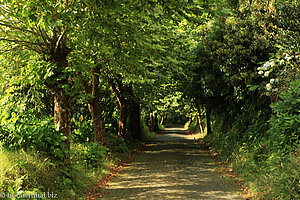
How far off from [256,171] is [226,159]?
13.2 feet

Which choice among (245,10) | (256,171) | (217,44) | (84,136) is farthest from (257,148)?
(84,136)

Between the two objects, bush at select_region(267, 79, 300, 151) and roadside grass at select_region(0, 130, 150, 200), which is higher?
bush at select_region(267, 79, 300, 151)

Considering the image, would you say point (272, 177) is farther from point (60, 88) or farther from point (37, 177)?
point (60, 88)

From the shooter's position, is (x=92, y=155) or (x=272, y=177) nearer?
(x=272, y=177)

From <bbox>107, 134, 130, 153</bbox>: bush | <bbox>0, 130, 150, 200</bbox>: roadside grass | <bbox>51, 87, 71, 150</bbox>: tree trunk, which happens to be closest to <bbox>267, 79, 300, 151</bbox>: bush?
<bbox>0, 130, 150, 200</bbox>: roadside grass

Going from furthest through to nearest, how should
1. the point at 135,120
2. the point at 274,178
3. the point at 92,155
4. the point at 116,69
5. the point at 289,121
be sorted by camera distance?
the point at 135,120
the point at 92,155
the point at 116,69
the point at 289,121
the point at 274,178

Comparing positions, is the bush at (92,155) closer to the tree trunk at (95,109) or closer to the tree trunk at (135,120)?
the tree trunk at (95,109)

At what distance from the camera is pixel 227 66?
12.7m

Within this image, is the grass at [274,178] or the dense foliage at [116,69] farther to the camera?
the grass at [274,178]

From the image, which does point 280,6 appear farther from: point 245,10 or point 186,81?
point 186,81

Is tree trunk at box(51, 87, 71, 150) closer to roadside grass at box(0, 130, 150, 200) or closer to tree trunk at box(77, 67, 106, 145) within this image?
roadside grass at box(0, 130, 150, 200)

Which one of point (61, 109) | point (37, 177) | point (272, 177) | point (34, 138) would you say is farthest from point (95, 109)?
point (272, 177)

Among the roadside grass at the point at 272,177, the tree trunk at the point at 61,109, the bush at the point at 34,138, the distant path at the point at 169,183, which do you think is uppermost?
the tree trunk at the point at 61,109

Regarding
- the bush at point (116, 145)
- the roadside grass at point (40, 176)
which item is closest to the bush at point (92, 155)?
the roadside grass at point (40, 176)
